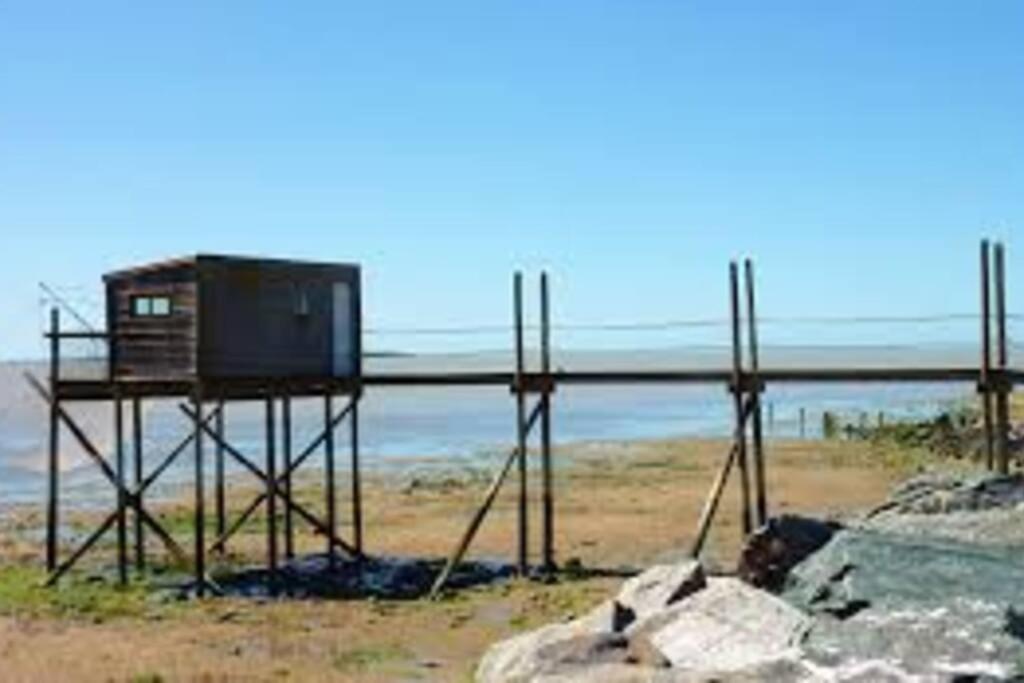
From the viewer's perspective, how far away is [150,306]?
1313 inches

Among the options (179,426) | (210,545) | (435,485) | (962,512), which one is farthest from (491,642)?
(179,426)

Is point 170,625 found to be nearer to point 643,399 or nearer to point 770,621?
point 770,621

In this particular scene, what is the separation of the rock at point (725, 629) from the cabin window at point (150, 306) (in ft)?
51.4

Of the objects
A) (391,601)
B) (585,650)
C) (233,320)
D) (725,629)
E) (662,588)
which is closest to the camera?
(725,629)

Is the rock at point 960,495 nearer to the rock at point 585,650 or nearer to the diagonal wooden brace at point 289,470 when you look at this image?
the rock at point 585,650

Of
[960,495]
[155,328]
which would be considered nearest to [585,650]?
[960,495]

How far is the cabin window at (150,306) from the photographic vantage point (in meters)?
33.0

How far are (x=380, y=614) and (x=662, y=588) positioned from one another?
30.1 feet

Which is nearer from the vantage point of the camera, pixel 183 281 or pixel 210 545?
pixel 183 281

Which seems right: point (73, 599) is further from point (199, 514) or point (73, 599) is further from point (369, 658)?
point (369, 658)

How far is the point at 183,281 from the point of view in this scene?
32562 mm

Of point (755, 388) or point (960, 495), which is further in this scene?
point (755, 388)

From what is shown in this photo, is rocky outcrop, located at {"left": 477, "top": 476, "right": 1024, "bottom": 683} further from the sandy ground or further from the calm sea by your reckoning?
the calm sea

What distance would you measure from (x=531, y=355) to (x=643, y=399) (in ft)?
110
